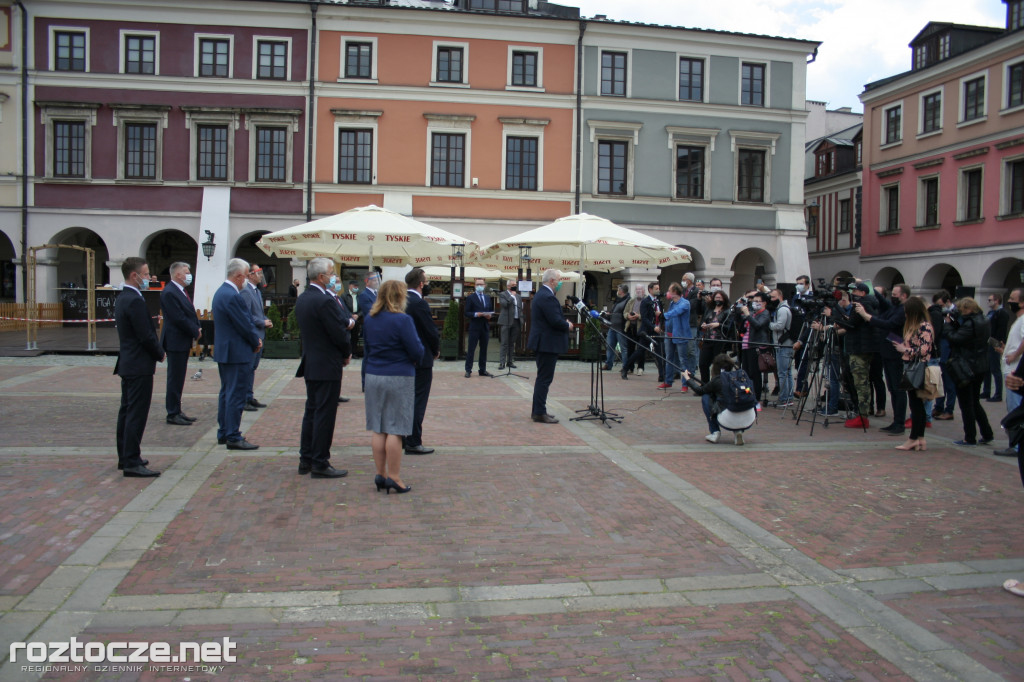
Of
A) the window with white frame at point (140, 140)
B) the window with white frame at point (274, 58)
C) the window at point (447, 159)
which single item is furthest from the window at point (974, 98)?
the window with white frame at point (140, 140)

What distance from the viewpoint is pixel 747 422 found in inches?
357

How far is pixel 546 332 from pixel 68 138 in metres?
24.3

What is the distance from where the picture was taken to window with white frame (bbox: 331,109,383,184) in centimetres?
2773

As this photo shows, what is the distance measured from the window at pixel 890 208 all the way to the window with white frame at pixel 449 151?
1984 cm

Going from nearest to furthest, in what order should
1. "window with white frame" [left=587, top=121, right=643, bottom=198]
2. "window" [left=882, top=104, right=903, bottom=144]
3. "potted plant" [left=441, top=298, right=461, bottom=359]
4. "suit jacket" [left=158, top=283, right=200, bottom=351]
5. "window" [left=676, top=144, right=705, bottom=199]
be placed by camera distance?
"suit jacket" [left=158, top=283, right=200, bottom=351] < "potted plant" [left=441, top=298, right=461, bottom=359] < "window with white frame" [left=587, top=121, right=643, bottom=198] < "window" [left=676, top=144, right=705, bottom=199] < "window" [left=882, top=104, right=903, bottom=144]

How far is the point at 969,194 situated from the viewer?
30594 mm

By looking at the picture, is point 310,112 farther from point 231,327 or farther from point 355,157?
A: point 231,327

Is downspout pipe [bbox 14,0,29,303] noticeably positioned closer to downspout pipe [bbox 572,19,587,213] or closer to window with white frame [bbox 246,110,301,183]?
window with white frame [bbox 246,110,301,183]

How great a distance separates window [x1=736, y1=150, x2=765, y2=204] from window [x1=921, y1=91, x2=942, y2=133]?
8401 mm

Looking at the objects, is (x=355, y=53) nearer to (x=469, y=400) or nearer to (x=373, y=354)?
(x=469, y=400)

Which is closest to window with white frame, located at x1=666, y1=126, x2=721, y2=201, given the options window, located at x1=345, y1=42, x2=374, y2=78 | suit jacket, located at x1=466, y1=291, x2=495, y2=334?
window, located at x1=345, y1=42, x2=374, y2=78

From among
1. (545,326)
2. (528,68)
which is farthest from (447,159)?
(545,326)

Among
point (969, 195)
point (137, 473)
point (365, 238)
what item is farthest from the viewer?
point (969, 195)

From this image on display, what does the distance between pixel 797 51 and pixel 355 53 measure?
16730mm
